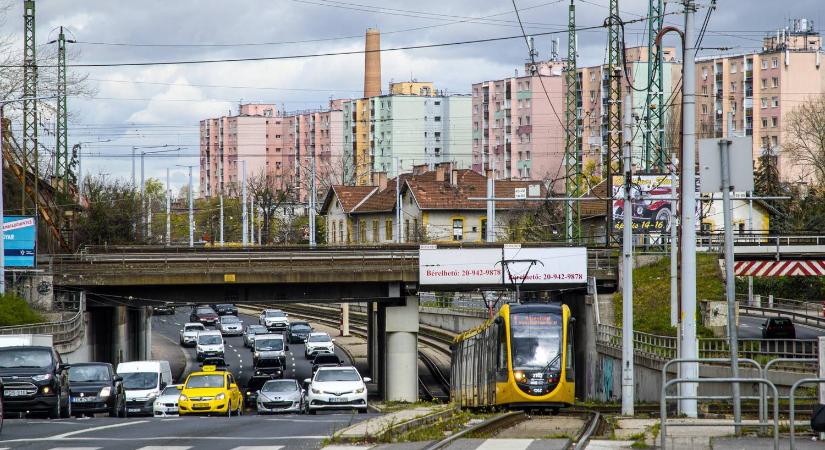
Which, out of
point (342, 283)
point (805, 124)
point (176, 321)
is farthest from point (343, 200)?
point (342, 283)

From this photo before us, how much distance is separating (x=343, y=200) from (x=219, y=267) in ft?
206

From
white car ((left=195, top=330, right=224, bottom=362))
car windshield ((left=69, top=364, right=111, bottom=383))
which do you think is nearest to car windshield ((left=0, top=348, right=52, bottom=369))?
car windshield ((left=69, top=364, right=111, bottom=383))

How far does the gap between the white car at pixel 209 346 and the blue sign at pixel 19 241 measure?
24.4m

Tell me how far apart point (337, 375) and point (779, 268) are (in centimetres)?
2245

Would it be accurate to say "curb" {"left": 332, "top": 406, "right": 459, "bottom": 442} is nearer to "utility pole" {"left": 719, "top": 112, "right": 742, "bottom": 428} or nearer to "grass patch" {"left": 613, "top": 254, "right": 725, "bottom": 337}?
"utility pole" {"left": 719, "top": 112, "right": 742, "bottom": 428}

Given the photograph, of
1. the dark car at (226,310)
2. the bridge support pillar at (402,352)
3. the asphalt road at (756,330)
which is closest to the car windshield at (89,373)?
the bridge support pillar at (402,352)

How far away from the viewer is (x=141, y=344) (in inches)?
2783

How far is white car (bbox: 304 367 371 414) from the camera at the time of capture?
37938 millimetres

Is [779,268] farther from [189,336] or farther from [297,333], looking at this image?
[189,336]

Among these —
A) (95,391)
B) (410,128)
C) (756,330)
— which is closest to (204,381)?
(95,391)

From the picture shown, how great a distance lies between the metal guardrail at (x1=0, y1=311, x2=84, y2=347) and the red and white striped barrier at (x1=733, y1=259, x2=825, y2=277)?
26.5 metres

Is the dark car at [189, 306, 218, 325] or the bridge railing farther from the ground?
the bridge railing

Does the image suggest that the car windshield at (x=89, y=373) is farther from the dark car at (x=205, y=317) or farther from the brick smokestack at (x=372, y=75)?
the brick smokestack at (x=372, y=75)

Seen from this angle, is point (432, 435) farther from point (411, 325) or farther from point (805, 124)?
point (805, 124)
